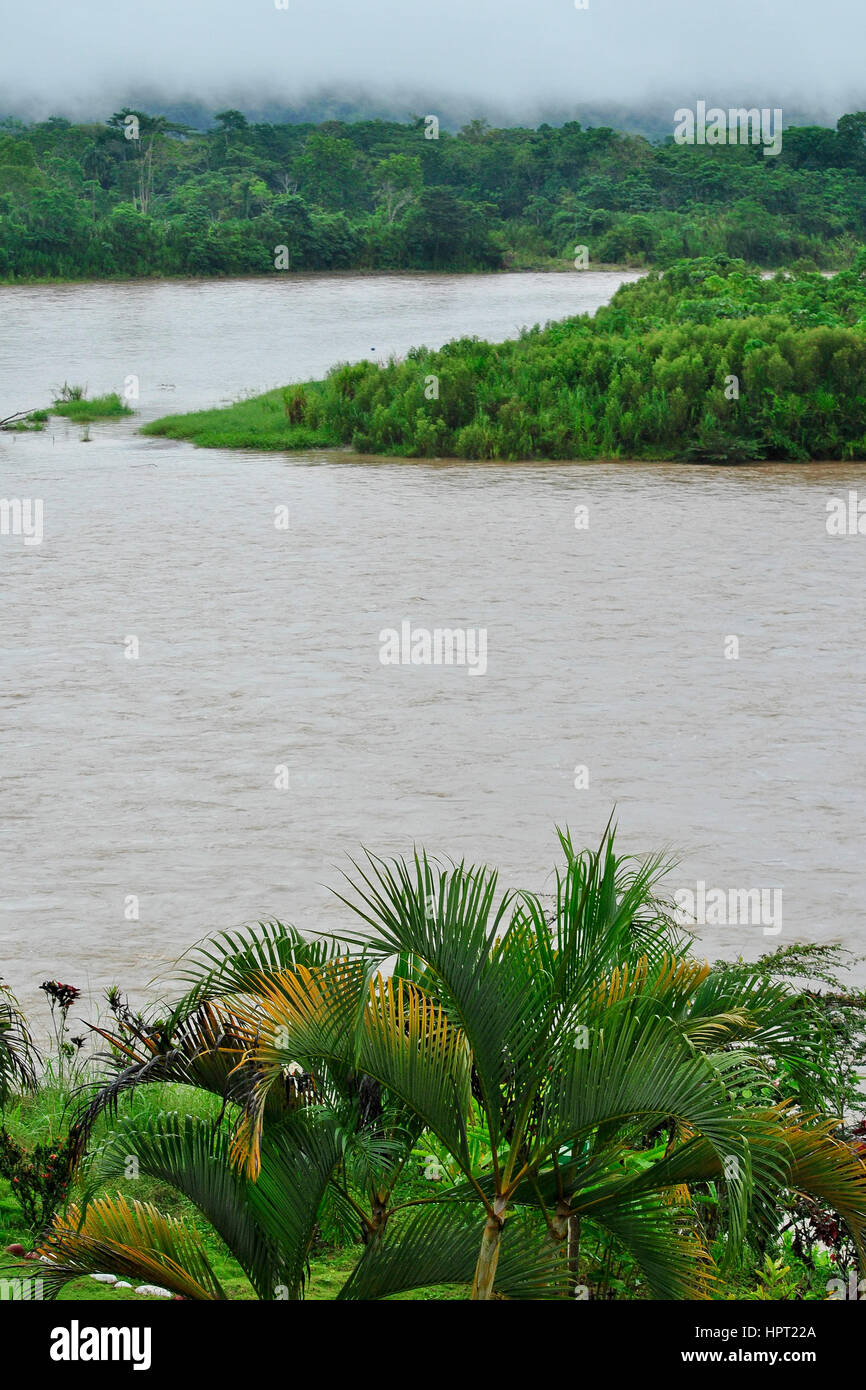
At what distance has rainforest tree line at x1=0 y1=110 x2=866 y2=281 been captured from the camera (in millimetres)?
59188

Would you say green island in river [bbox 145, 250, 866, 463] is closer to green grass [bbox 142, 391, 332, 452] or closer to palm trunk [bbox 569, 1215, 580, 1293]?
green grass [bbox 142, 391, 332, 452]

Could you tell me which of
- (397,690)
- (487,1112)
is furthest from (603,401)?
(487,1112)

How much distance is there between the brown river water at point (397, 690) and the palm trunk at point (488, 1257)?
396 centimetres

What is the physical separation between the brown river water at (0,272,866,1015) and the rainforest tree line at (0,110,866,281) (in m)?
36.5

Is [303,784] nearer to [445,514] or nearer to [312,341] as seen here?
[445,514]

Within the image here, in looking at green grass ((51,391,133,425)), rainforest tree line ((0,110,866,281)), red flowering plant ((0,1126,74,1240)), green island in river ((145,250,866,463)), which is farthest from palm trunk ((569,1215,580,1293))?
rainforest tree line ((0,110,866,281))

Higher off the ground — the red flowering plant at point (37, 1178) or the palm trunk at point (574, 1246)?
the palm trunk at point (574, 1246)

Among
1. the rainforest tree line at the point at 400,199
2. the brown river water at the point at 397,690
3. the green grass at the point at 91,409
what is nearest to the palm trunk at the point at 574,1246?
the brown river water at the point at 397,690

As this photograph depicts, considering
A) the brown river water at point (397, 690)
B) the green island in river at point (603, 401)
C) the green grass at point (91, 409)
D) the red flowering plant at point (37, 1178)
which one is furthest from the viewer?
the green grass at point (91, 409)

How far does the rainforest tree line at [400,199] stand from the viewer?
59188 millimetres

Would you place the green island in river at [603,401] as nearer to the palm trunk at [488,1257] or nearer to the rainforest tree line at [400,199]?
the palm trunk at [488,1257]

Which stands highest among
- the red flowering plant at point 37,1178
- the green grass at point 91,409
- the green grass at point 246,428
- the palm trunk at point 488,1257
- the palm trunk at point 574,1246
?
the green grass at point 91,409

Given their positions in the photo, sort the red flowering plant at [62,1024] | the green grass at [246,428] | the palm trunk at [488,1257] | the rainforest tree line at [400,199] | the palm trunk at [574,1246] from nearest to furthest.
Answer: the palm trunk at [488,1257] < the palm trunk at [574,1246] < the red flowering plant at [62,1024] < the green grass at [246,428] < the rainforest tree line at [400,199]

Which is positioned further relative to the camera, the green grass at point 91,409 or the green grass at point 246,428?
the green grass at point 91,409
